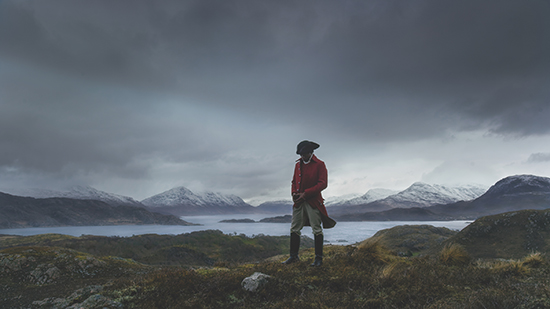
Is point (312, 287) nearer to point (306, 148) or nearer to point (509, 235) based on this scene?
point (306, 148)

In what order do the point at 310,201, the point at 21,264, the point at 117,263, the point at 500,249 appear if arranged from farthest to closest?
the point at 500,249 → the point at 117,263 → the point at 21,264 → the point at 310,201

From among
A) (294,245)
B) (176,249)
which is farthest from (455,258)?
(176,249)

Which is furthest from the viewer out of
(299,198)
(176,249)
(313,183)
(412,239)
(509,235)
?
(176,249)

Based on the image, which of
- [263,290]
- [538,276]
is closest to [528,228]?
[538,276]

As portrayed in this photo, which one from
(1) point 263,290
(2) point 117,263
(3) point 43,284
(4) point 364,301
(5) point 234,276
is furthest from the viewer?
(2) point 117,263

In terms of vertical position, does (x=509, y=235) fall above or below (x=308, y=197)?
below

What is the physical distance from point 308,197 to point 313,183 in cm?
36

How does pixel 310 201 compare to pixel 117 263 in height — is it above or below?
above

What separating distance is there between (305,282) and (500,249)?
43.7 feet

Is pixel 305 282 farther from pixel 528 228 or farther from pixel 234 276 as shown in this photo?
pixel 528 228

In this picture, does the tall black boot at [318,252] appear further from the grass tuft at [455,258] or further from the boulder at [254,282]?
the grass tuft at [455,258]

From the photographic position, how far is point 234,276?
4.08 meters

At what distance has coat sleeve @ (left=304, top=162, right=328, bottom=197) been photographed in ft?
18.6

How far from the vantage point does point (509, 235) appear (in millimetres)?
12562
